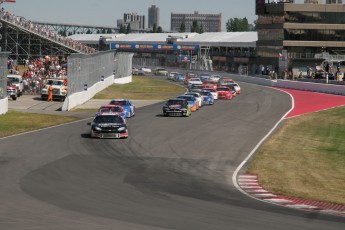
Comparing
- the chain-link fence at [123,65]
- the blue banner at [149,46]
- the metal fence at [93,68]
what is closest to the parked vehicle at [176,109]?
the metal fence at [93,68]

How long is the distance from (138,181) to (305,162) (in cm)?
923

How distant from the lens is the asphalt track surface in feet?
57.5

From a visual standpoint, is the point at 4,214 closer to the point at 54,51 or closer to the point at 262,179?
the point at 262,179

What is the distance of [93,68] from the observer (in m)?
71.3

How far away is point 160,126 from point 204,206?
23.0 meters

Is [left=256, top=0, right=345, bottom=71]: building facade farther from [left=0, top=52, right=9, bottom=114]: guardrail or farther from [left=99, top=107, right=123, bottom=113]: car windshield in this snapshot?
[left=99, top=107, right=123, bottom=113]: car windshield

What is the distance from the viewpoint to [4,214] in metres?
17.8

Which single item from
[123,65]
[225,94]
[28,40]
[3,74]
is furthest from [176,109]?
[28,40]

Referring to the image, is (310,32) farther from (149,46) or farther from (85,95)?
(85,95)

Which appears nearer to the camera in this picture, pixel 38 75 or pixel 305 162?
pixel 305 162

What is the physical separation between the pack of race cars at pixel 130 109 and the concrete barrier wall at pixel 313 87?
9673 mm

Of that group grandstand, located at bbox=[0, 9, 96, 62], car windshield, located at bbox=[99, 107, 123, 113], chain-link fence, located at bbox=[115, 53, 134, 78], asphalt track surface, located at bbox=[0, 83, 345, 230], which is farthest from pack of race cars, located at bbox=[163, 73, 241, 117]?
grandstand, located at bbox=[0, 9, 96, 62]

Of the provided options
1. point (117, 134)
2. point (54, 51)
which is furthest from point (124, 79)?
point (117, 134)

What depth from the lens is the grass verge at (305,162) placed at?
2397 cm
